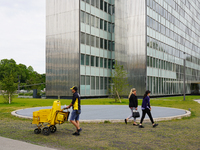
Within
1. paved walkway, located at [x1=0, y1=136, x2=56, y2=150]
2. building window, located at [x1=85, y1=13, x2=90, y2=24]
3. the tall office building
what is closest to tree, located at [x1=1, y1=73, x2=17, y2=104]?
the tall office building

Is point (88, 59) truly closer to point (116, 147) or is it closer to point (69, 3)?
point (69, 3)

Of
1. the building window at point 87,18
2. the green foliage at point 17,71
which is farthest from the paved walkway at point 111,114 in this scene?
the green foliage at point 17,71

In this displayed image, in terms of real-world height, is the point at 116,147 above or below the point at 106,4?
below

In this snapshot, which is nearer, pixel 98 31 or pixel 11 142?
pixel 11 142

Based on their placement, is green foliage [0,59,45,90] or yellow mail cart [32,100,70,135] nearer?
yellow mail cart [32,100,70,135]

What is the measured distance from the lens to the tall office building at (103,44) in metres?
37.4

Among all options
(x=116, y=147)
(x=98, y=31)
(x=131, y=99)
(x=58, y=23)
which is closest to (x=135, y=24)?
(x=98, y=31)

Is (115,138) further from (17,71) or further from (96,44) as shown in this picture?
(17,71)

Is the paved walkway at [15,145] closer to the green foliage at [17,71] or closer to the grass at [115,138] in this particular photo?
the grass at [115,138]

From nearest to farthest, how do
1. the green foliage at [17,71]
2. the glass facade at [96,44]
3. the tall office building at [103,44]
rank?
the tall office building at [103,44]
the glass facade at [96,44]
the green foliage at [17,71]

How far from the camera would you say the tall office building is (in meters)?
37.4

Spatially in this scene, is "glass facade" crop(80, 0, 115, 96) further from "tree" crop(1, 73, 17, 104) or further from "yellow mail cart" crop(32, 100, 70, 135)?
"yellow mail cart" crop(32, 100, 70, 135)

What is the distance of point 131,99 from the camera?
36.2 feet

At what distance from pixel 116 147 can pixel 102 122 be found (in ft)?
15.7
